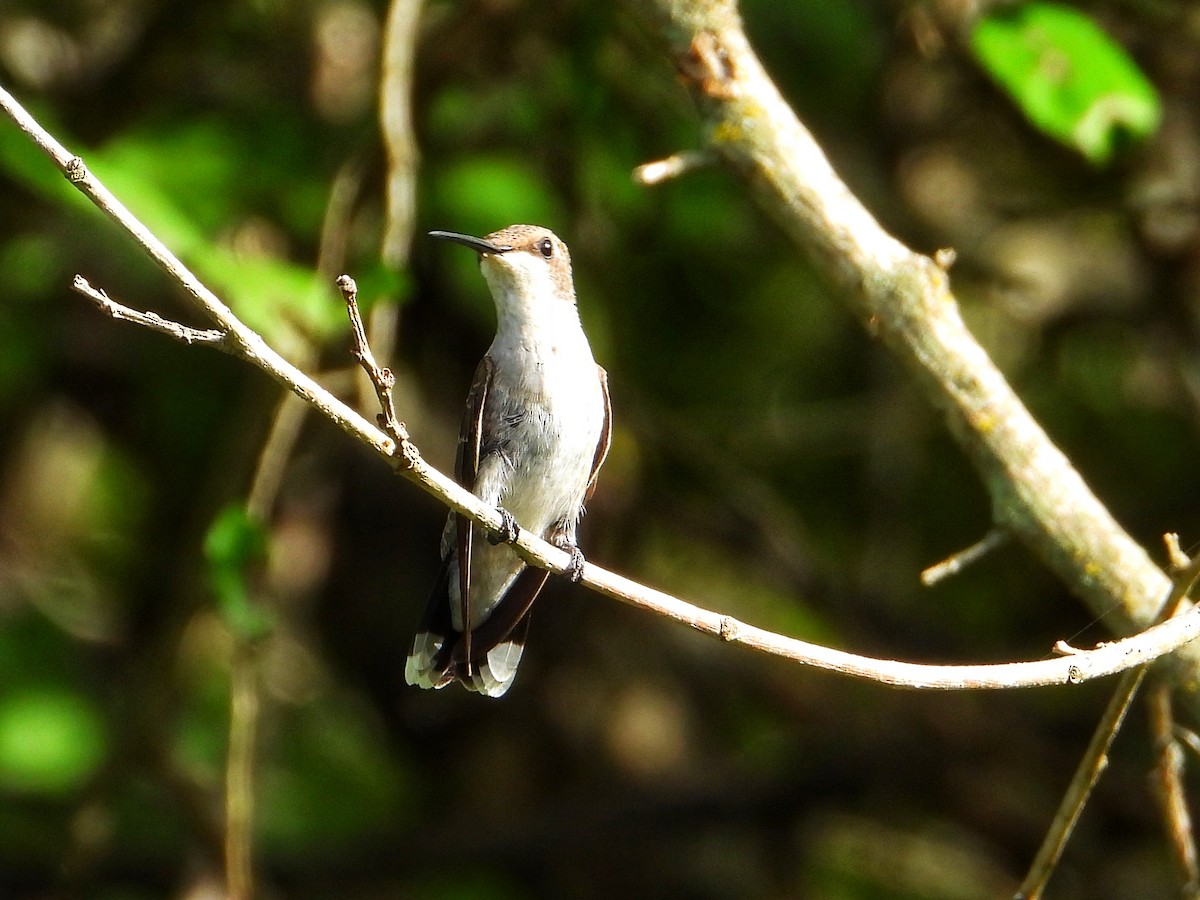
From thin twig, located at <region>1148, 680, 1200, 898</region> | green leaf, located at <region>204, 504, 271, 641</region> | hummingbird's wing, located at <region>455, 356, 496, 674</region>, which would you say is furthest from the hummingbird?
thin twig, located at <region>1148, 680, 1200, 898</region>

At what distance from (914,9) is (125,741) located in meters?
3.52

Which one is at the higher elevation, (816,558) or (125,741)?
(816,558)

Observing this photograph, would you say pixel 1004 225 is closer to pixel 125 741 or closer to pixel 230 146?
pixel 230 146

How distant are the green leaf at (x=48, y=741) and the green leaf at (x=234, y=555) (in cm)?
164

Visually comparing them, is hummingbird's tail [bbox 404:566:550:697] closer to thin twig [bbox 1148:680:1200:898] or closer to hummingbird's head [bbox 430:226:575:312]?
hummingbird's head [bbox 430:226:575:312]

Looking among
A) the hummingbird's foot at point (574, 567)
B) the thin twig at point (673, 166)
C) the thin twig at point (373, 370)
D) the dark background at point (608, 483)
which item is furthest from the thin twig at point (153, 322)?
the dark background at point (608, 483)

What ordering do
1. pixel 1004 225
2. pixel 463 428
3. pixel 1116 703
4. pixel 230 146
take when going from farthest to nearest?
pixel 1004 225, pixel 230 146, pixel 463 428, pixel 1116 703

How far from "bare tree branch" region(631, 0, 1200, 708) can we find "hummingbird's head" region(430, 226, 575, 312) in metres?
0.92

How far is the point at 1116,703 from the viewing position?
9.48ft

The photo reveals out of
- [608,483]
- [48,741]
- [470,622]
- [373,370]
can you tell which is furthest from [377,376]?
Result: [48,741]

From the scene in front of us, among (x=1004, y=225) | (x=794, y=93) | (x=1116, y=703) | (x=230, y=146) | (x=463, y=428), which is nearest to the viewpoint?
(x=1116, y=703)

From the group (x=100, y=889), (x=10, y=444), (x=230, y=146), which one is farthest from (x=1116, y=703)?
(x=10, y=444)

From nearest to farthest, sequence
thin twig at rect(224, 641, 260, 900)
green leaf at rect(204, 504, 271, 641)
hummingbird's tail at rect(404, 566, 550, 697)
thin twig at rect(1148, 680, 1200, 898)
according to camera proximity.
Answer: thin twig at rect(1148, 680, 1200, 898)
green leaf at rect(204, 504, 271, 641)
hummingbird's tail at rect(404, 566, 550, 697)
thin twig at rect(224, 641, 260, 900)

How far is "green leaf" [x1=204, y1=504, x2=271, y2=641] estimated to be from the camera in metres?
3.55
